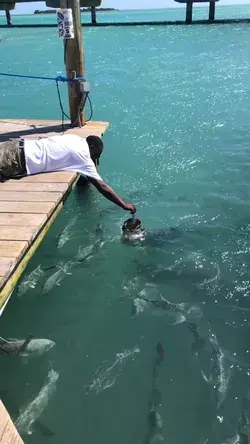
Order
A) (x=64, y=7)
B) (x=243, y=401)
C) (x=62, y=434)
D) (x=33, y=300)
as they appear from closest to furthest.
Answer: (x=62, y=434)
(x=243, y=401)
(x=33, y=300)
(x=64, y=7)

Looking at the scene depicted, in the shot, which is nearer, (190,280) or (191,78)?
(190,280)

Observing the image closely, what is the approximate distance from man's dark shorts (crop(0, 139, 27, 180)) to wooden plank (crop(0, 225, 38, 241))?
1.20 meters

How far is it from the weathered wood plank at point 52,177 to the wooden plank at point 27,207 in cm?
69

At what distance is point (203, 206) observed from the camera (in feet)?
25.8

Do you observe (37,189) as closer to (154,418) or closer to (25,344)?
(25,344)

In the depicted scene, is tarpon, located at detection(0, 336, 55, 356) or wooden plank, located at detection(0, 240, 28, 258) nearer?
wooden plank, located at detection(0, 240, 28, 258)

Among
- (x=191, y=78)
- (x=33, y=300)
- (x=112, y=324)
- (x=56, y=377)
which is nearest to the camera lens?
(x=56, y=377)

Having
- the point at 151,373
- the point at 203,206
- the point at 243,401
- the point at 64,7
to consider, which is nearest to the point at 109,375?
the point at 151,373

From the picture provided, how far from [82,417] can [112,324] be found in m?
1.29

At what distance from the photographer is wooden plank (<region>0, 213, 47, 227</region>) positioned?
15.7 ft

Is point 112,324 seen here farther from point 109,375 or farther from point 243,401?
point 243,401

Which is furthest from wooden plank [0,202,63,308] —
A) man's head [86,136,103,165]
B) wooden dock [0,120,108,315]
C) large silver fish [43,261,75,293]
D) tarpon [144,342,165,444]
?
tarpon [144,342,165,444]

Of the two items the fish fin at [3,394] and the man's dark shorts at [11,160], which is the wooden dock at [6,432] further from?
the man's dark shorts at [11,160]

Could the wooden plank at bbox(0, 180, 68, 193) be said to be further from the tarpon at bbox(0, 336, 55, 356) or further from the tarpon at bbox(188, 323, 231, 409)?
the tarpon at bbox(188, 323, 231, 409)
